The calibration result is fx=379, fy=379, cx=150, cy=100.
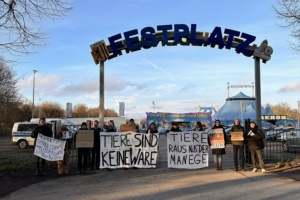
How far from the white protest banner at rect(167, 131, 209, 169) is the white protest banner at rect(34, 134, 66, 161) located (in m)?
4.10

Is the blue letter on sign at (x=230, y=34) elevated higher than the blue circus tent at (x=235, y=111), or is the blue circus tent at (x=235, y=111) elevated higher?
the blue letter on sign at (x=230, y=34)

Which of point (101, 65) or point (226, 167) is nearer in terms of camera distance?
point (226, 167)

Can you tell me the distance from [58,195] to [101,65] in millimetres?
9009

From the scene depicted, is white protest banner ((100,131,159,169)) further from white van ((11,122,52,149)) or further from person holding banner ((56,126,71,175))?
white van ((11,122,52,149))

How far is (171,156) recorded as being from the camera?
14594 mm

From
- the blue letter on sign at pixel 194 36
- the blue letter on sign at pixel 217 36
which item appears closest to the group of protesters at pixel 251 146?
the blue letter on sign at pixel 217 36

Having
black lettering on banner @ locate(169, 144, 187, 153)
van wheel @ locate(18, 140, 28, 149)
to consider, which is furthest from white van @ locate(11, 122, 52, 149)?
black lettering on banner @ locate(169, 144, 187, 153)

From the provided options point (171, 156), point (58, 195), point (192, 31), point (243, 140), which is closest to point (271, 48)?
point (192, 31)

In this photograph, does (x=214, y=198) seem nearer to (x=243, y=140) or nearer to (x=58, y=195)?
(x=58, y=195)

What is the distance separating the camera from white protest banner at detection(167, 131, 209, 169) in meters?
14.5

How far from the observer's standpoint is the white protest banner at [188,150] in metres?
14.5

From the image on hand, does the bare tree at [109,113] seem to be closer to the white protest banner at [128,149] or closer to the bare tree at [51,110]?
the bare tree at [51,110]

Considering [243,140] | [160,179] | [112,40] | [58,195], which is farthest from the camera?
[112,40]

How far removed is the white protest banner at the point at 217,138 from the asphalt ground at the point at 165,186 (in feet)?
3.22
